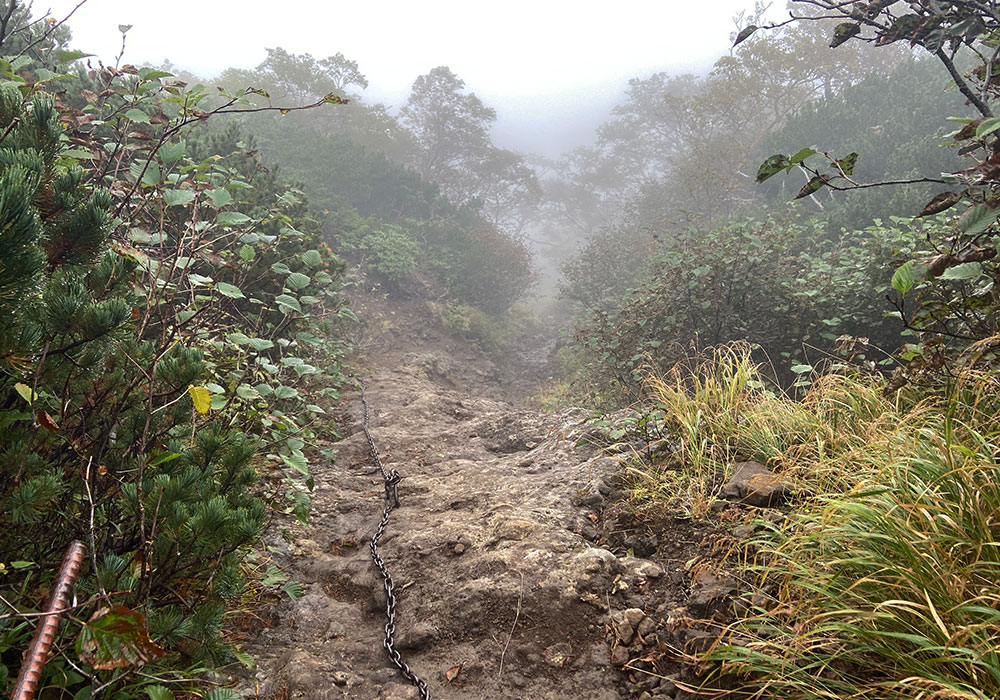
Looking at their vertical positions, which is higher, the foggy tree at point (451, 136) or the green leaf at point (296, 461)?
the foggy tree at point (451, 136)

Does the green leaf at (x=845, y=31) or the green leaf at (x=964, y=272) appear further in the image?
the green leaf at (x=845, y=31)

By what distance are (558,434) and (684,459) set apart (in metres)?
1.54

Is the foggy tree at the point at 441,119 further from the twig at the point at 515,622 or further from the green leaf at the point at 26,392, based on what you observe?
the green leaf at the point at 26,392

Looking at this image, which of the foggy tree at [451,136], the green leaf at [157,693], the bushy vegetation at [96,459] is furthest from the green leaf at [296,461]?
the foggy tree at [451,136]

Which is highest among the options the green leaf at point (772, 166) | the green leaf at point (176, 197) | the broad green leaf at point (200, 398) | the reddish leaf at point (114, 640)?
the green leaf at point (772, 166)

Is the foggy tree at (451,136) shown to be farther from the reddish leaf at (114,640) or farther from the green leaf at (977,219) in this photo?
the reddish leaf at (114,640)

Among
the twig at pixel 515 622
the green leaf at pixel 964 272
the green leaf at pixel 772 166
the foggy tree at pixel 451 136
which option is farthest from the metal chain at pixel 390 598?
the foggy tree at pixel 451 136

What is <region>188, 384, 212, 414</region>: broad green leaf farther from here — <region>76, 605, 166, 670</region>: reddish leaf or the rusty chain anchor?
<region>76, 605, 166, 670</region>: reddish leaf

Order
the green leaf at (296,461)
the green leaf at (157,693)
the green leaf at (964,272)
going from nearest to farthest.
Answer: the green leaf at (157,693) < the green leaf at (964,272) < the green leaf at (296,461)

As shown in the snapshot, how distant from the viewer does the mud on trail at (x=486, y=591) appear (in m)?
1.87

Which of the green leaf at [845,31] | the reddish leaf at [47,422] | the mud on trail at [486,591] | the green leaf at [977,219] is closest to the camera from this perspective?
the reddish leaf at [47,422]

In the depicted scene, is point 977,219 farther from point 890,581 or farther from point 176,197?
point 176,197

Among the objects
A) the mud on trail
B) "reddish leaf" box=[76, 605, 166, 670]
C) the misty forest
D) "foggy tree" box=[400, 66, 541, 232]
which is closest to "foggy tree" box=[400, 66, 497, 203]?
"foggy tree" box=[400, 66, 541, 232]

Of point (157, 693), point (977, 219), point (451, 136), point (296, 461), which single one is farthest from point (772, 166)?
point (451, 136)
